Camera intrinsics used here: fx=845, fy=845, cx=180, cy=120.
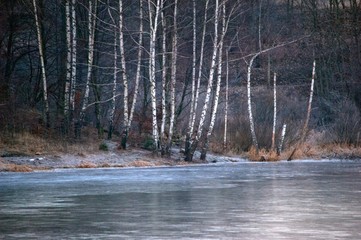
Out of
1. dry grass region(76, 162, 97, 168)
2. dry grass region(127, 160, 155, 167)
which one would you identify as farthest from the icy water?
dry grass region(127, 160, 155, 167)

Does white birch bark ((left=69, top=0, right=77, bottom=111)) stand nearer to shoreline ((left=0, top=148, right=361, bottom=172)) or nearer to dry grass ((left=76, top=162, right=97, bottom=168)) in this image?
shoreline ((left=0, top=148, right=361, bottom=172))

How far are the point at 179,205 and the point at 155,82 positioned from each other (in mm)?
26722

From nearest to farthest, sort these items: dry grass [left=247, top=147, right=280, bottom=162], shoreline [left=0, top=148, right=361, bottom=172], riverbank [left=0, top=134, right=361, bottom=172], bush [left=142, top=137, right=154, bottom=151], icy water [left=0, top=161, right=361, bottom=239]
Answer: icy water [left=0, top=161, right=361, bottom=239]
shoreline [left=0, top=148, right=361, bottom=172]
riverbank [left=0, top=134, right=361, bottom=172]
bush [left=142, top=137, right=154, bottom=151]
dry grass [left=247, top=147, right=280, bottom=162]

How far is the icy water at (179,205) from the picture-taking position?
13.5 m

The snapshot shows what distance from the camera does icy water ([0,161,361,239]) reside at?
13523mm

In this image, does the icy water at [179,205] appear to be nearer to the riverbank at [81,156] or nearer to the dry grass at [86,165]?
the riverbank at [81,156]

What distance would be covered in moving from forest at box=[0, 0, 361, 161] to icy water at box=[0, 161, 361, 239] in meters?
8.63

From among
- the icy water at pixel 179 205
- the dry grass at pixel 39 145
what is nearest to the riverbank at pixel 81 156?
the dry grass at pixel 39 145

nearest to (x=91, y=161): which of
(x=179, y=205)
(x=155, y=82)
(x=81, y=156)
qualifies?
(x=81, y=156)

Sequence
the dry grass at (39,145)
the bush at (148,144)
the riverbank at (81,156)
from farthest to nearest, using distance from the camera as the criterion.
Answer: the bush at (148,144) → the dry grass at (39,145) → the riverbank at (81,156)

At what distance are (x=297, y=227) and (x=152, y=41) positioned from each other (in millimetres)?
22570

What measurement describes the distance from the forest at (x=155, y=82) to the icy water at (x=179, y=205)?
863 cm

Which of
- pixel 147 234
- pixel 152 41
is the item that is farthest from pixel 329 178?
pixel 147 234

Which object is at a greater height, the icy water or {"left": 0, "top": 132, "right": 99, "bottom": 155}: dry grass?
{"left": 0, "top": 132, "right": 99, "bottom": 155}: dry grass
